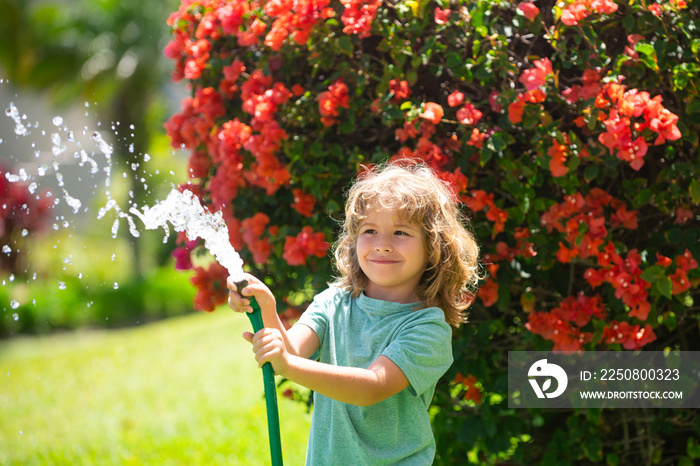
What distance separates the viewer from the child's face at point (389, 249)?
1.85m

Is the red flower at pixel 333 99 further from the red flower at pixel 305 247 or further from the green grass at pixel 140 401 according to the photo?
the green grass at pixel 140 401

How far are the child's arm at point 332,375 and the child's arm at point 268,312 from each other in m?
0.09

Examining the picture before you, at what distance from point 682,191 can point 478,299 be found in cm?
77

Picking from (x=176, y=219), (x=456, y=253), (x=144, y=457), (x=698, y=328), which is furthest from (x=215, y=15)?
(x=144, y=457)

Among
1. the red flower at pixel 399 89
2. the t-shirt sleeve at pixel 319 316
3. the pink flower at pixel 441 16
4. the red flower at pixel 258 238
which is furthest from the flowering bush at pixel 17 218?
the t-shirt sleeve at pixel 319 316

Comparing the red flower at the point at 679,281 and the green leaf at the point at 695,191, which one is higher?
the green leaf at the point at 695,191

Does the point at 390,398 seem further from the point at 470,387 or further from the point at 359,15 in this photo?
the point at 359,15

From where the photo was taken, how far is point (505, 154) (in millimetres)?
2381

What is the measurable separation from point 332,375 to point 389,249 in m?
0.37

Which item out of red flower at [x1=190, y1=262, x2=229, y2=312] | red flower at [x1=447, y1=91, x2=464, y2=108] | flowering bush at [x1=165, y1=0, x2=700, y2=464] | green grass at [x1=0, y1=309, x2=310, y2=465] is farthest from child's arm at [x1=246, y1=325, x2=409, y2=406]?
green grass at [x1=0, y1=309, x2=310, y2=465]

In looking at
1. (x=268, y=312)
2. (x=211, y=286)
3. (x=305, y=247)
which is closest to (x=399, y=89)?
(x=305, y=247)

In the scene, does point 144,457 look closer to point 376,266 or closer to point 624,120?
point 376,266

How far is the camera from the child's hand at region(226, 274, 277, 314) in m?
1.74

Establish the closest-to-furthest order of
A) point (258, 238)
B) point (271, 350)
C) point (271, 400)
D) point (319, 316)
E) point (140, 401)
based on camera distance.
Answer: point (271, 350), point (271, 400), point (319, 316), point (258, 238), point (140, 401)
